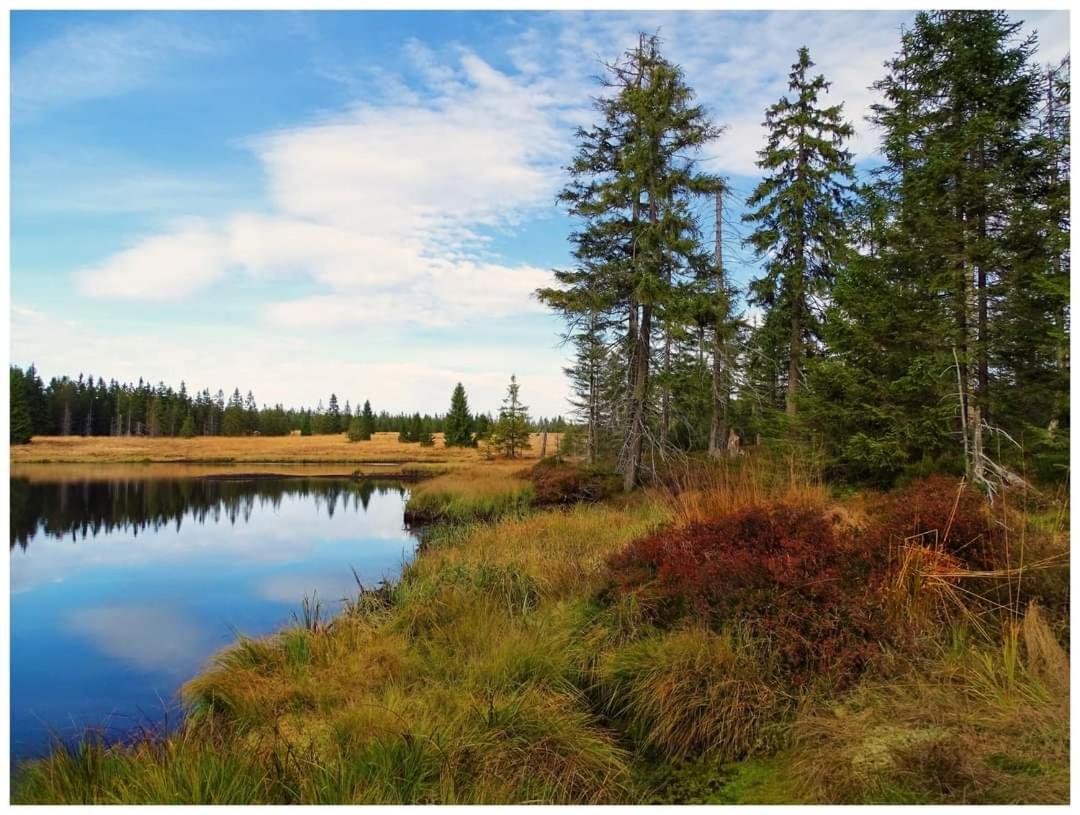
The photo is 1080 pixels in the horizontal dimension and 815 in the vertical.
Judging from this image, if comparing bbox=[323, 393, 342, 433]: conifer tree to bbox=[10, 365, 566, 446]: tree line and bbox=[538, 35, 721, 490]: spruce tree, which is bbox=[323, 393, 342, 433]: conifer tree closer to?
bbox=[10, 365, 566, 446]: tree line

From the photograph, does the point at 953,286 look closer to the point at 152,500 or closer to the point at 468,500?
the point at 468,500

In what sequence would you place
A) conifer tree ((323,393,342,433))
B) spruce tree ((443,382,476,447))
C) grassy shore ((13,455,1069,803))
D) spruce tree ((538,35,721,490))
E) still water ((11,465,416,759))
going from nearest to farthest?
grassy shore ((13,455,1069,803)) → still water ((11,465,416,759)) → spruce tree ((538,35,721,490)) → spruce tree ((443,382,476,447)) → conifer tree ((323,393,342,433))

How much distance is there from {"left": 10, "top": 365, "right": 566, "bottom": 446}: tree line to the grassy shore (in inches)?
2547

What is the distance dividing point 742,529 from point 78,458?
74.0 meters

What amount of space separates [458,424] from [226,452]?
25.6 meters

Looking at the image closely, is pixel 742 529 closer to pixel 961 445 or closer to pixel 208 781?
pixel 208 781

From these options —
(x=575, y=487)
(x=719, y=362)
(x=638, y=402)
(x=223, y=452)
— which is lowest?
(x=223, y=452)

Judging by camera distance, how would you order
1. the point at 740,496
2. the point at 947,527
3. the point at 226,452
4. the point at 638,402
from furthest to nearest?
the point at 226,452, the point at 638,402, the point at 740,496, the point at 947,527

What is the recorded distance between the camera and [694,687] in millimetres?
4301

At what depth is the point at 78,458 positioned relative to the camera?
204 ft

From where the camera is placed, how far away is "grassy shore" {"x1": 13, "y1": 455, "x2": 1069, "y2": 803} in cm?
344

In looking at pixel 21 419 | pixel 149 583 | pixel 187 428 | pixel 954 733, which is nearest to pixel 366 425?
pixel 187 428

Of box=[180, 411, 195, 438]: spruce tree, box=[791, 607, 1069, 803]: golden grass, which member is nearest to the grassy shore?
box=[791, 607, 1069, 803]: golden grass

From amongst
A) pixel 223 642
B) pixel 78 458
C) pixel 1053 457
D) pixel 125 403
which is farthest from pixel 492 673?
pixel 125 403
